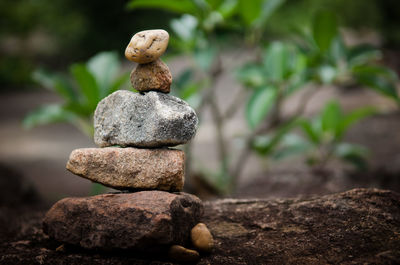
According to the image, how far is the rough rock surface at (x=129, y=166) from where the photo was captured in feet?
6.48

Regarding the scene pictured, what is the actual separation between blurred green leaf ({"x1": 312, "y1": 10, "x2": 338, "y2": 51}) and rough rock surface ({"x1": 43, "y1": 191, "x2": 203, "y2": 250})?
6.74ft

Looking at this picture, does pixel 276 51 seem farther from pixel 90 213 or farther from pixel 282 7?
pixel 282 7

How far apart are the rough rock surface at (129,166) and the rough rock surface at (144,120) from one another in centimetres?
6

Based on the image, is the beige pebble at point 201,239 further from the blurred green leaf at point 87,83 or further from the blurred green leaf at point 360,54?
the blurred green leaf at point 360,54

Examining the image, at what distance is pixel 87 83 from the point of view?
3.34 metres

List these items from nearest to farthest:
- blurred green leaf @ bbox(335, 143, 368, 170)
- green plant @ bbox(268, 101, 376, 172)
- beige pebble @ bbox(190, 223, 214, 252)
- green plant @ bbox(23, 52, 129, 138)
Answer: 1. beige pebble @ bbox(190, 223, 214, 252)
2. green plant @ bbox(23, 52, 129, 138)
3. green plant @ bbox(268, 101, 376, 172)
4. blurred green leaf @ bbox(335, 143, 368, 170)

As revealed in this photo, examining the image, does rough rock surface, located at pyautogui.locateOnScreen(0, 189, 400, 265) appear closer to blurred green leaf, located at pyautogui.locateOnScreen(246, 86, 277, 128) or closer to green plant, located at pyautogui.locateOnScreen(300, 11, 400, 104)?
blurred green leaf, located at pyautogui.locateOnScreen(246, 86, 277, 128)

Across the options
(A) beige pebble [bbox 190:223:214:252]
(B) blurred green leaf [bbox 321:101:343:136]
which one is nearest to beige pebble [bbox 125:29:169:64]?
(A) beige pebble [bbox 190:223:214:252]

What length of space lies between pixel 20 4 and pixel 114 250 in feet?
41.5

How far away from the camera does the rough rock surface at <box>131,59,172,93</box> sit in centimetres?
204

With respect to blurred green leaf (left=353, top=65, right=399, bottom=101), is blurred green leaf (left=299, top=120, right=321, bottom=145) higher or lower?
lower

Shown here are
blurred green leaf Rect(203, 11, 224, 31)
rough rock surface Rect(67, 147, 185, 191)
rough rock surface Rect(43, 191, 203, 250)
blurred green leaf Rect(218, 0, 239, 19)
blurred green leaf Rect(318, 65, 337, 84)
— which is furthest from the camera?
blurred green leaf Rect(203, 11, 224, 31)

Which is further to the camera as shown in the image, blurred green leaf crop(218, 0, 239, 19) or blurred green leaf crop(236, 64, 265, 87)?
blurred green leaf crop(236, 64, 265, 87)

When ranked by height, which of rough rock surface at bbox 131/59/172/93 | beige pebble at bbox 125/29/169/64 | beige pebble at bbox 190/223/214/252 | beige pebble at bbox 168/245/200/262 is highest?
beige pebble at bbox 125/29/169/64
